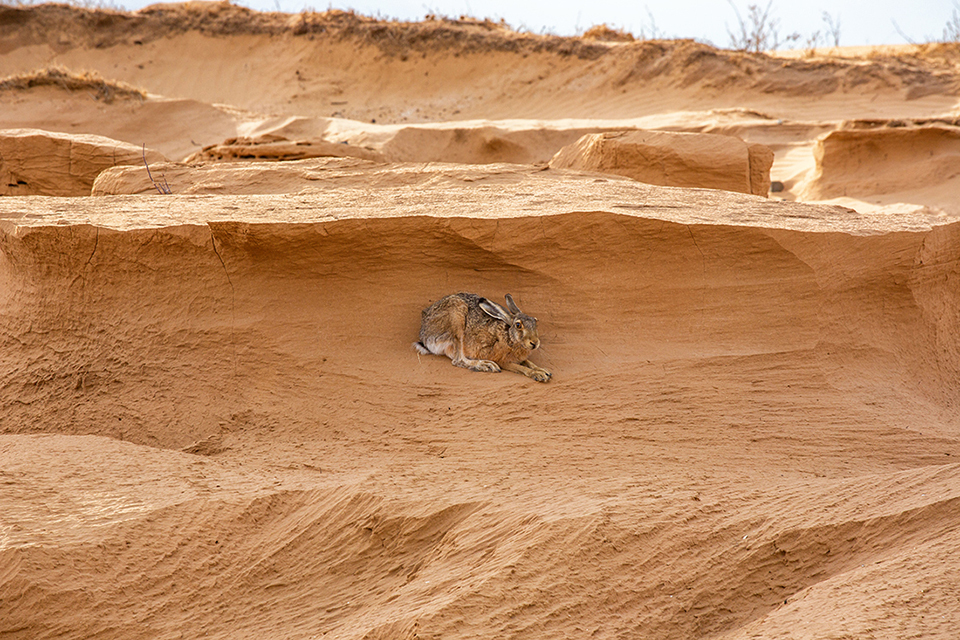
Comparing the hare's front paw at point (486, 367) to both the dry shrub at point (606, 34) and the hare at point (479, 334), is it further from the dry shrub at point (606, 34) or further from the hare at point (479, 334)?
the dry shrub at point (606, 34)

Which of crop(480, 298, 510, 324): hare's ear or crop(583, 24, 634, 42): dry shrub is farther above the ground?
crop(583, 24, 634, 42): dry shrub

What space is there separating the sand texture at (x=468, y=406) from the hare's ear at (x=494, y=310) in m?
0.40

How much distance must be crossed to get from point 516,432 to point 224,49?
18.9 metres

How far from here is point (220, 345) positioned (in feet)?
17.3

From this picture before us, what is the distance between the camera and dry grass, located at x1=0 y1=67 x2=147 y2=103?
1424cm

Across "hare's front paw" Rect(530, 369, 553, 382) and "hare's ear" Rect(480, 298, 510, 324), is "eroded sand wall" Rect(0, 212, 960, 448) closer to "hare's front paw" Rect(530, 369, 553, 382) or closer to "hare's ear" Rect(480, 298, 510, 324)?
"hare's front paw" Rect(530, 369, 553, 382)

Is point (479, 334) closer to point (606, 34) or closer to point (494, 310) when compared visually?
point (494, 310)

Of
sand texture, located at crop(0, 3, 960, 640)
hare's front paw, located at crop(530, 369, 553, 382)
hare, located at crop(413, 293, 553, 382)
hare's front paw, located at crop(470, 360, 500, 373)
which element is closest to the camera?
sand texture, located at crop(0, 3, 960, 640)

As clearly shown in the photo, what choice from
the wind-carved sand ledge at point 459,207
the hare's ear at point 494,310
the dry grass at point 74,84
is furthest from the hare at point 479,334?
the dry grass at point 74,84

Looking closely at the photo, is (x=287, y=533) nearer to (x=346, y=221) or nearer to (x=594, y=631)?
(x=594, y=631)

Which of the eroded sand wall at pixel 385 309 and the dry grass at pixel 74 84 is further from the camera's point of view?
the dry grass at pixel 74 84

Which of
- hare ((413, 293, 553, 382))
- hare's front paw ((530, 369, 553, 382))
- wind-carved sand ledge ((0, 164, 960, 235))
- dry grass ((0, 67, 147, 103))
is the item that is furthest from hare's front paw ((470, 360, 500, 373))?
dry grass ((0, 67, 147, 103))

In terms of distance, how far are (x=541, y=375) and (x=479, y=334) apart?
0.56 metres

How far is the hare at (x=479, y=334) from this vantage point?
5223 mm
